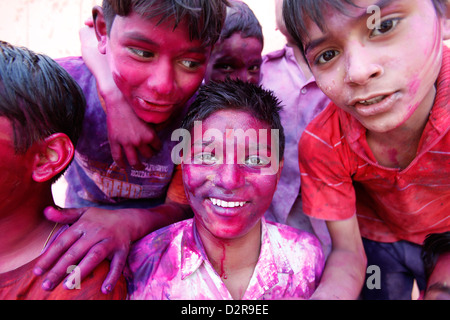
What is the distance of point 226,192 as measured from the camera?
1.09m

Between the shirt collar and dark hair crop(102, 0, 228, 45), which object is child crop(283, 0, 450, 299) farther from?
dark hair crop(102, 0, 228, 45)

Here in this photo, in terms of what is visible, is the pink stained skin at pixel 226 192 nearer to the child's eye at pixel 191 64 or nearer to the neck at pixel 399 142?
the child's eye at pixel 191 64

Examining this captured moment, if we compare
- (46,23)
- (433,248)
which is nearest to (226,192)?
(433,248)

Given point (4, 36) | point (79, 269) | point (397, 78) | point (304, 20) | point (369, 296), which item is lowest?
point (369, 296)

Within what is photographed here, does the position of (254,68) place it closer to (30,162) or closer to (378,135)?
(378,135)

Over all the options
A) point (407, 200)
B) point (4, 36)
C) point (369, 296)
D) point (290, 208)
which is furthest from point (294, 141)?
point (4, 36)

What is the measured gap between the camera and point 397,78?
100cm

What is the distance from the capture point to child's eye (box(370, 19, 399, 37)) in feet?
3.17

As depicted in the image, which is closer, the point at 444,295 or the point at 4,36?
the point at 444,295

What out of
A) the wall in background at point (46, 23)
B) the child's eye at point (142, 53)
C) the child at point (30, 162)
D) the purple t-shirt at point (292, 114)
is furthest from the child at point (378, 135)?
the wall in background at point (46, 23)

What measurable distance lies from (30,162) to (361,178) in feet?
3.72
